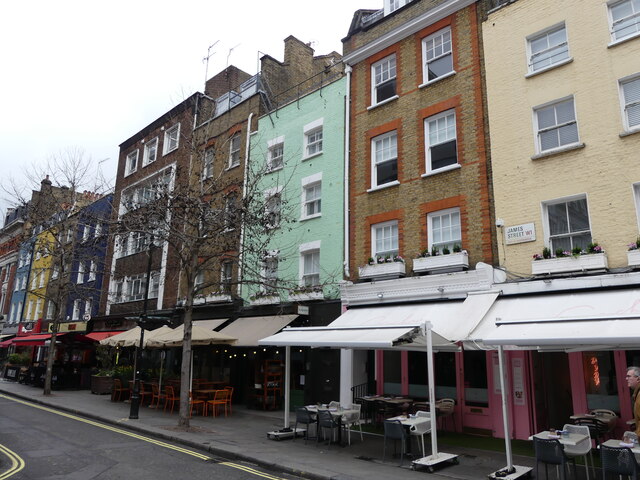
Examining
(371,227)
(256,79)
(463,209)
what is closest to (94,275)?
(256,79)

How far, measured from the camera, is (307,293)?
17891 millimetres

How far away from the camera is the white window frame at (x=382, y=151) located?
17172mm

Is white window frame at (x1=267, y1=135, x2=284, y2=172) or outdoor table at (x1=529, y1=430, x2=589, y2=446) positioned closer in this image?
outdoor table at (x1=529, y1=430, x2=589, y2=446)

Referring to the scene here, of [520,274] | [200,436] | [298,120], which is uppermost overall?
[298,120]

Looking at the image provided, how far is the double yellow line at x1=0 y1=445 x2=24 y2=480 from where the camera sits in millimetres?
8380

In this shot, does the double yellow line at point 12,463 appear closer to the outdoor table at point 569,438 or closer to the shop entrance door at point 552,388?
the outdoor table at point 569,438

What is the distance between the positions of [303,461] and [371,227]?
29.5ft

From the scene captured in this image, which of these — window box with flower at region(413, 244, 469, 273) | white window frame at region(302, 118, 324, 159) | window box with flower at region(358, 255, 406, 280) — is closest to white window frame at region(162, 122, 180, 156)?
white window frame at region(302, 118, 324, 159)

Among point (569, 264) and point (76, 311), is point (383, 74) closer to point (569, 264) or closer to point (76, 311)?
point (569, 264)

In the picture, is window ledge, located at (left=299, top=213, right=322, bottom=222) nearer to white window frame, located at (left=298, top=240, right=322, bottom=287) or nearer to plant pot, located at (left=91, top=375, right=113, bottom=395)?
white window frame, located at (left=298, top=240, right=322, bottom=287)

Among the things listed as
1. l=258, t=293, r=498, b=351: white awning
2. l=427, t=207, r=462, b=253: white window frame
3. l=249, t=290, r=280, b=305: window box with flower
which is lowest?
l=258, t=293, r=498, b=351: white awning

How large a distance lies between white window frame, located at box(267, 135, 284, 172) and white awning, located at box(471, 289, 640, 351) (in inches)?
468

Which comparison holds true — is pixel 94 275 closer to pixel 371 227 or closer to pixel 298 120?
pixel 298 120

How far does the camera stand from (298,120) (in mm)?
20984
